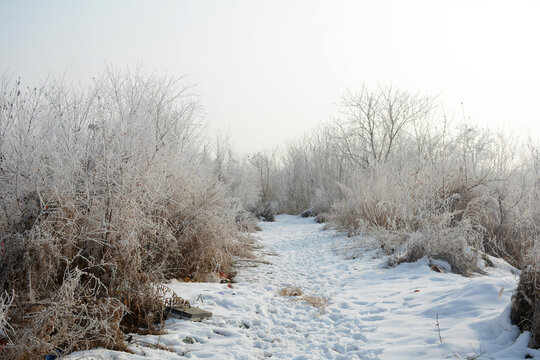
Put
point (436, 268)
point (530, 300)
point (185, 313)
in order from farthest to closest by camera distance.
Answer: point (436, 268) → point (185, 313) → point (530, 300)

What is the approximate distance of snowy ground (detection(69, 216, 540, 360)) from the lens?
3.17 m

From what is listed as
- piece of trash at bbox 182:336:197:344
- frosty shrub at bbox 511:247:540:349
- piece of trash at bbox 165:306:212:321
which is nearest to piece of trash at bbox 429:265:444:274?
frosty shrub at bbox 511:247:540:349

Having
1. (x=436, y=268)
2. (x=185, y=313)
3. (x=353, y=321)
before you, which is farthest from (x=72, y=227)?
(x=436, y=268)

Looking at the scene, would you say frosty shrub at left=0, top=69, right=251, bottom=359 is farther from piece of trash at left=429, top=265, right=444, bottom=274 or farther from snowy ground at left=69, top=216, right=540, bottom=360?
piece of trash at left=429, top=265, right=444, bottom=274

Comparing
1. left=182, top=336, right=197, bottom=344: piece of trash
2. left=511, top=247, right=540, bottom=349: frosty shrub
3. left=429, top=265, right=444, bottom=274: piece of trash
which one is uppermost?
left=511, top=247, right=540, bottom=349: frosty shrub

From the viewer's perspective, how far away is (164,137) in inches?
245

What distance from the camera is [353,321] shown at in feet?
14.0

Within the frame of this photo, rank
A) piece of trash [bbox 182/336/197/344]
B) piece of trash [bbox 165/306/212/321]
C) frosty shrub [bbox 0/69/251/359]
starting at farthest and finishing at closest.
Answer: piece of trash [bbox 165/306/212/321] → piece of trash [bbox 182/336/197/344] → frosty shrub [bbox 0/69/251/359]

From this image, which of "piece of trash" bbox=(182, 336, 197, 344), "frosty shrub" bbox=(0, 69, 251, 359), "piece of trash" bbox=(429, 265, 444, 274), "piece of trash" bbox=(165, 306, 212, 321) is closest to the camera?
"frosty shrub" bbox=(0, 69, 251, 359)

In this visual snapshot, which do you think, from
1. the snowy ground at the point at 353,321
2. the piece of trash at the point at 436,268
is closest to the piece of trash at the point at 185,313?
the snowy ground at the point at 353,321

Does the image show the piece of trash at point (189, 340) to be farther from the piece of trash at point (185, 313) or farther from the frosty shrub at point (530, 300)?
the frosty shrub at point (530, 300)

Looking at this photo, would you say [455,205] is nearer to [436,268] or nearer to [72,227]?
[436,268]

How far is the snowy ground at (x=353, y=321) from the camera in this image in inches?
125

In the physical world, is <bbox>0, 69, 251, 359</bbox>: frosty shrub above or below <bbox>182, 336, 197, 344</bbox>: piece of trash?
above
